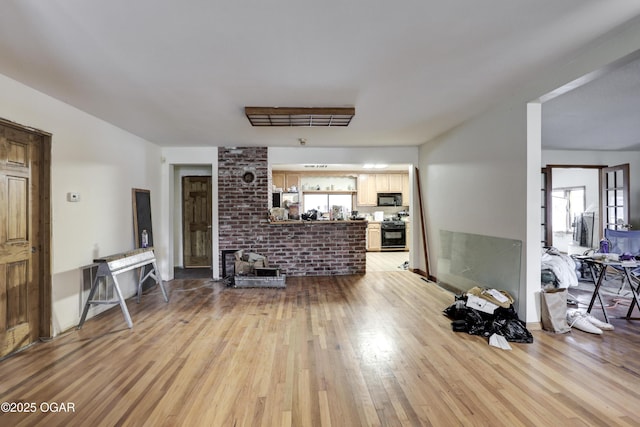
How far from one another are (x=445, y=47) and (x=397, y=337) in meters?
2.55

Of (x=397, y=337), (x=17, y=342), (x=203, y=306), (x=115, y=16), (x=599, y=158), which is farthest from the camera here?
(x=599, y=158)

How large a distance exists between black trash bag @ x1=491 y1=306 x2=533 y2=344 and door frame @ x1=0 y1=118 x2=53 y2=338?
4448 mm

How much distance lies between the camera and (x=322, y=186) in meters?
9.24

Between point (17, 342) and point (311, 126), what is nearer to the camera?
point (17, 342)

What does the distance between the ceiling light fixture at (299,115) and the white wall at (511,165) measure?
1679 mm

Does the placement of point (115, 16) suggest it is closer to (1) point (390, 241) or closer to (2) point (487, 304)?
(2) point (487, 304)

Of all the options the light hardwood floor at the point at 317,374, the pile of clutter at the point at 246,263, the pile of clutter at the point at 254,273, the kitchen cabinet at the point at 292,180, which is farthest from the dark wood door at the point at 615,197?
the kitchen cabinet at the point at 292,180

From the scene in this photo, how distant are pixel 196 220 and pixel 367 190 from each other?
5.02m

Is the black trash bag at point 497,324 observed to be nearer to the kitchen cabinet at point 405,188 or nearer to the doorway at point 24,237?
the doorway at point 24,237

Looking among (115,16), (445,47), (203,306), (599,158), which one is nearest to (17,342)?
(203,306)

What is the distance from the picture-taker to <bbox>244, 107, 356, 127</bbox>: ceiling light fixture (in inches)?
133

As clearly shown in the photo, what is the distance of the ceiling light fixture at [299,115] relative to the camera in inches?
133

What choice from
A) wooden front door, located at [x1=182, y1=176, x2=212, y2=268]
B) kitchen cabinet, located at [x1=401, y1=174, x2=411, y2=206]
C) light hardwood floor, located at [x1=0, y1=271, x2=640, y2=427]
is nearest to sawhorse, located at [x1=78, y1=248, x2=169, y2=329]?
light hardwood floor, located at [x1=0, y1=271, x2=640, y2=427]

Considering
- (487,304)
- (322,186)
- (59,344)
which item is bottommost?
(59,344)
